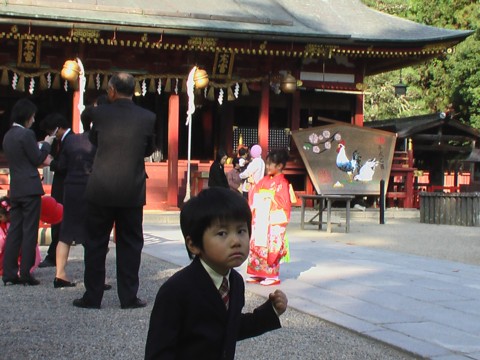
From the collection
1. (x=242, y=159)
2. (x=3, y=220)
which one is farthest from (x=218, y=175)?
(x=3, y=220)

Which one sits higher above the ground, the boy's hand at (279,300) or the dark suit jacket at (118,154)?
the dark suit jacket at (118,154)

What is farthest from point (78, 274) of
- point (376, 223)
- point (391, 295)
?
point (376, 223)

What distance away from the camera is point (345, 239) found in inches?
467

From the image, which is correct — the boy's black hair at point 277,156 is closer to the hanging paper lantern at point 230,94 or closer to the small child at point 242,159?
the small child at point 242,159

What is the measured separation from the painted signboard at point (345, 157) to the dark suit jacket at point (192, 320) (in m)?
15.8

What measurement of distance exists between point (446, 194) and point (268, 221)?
9.77 meters

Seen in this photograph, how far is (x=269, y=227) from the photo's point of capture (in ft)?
23.2

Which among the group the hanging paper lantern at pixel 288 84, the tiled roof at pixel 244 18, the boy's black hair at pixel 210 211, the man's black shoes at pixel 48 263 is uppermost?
the tiled roof at pixel 244 18

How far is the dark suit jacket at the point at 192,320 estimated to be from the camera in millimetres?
2408

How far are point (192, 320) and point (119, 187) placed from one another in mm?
2937

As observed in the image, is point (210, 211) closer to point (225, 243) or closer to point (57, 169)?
point (225, 243)

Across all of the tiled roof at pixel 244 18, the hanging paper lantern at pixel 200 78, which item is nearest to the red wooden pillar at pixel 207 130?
the tiled roof at pixel 244 18

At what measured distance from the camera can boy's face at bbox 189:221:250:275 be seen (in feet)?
8.09

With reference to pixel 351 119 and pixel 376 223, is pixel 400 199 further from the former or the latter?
pixel 376 223
